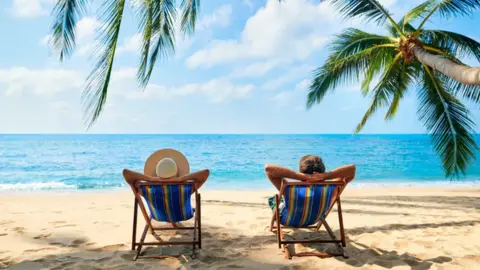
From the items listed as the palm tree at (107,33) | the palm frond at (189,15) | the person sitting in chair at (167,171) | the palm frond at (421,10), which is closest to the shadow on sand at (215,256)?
the person sitting in chair at (167,171)

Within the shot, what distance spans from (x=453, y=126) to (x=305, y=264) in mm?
4976

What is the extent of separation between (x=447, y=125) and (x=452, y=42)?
1.44 metres

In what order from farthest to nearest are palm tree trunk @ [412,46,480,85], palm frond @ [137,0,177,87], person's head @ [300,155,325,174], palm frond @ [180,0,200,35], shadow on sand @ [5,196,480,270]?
palm frond @ [180,0,200,35]
palm frond @ [137,0,177,87]
person's head @ [300,155,325,174]
palm tree trunk @ [412,46,480,85]
shadow on sand @ [5,196,480,270]

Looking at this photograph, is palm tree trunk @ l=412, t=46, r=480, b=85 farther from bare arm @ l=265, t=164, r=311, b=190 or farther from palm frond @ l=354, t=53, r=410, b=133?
palm frond @ l=354, t=53, r=410, b=133

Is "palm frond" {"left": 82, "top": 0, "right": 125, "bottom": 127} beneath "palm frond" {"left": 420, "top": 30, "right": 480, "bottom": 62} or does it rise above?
beneath

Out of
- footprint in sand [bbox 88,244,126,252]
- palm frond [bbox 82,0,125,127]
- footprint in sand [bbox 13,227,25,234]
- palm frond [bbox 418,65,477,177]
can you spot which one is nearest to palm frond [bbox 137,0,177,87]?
palm frond [bbox 82,0,125,127]

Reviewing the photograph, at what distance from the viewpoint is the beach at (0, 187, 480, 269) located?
2.89 meters

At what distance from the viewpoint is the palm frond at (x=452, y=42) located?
6.16 m

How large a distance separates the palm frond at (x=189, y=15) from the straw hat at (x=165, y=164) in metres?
1.98

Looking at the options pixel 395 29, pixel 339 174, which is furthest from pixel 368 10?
pixel 339 174

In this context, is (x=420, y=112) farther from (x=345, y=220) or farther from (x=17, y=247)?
(x=17, y=247)

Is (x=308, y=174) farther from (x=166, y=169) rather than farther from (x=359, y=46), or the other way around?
(x=359, y=46)

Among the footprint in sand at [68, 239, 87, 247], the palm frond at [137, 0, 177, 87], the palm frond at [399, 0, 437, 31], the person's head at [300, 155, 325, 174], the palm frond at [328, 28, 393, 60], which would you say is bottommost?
the footprint in sand at [68, 239, 87, 247]

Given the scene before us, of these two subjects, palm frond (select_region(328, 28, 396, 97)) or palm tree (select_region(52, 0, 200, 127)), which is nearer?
palm tree (select_region(52, 0, 200, 127))
